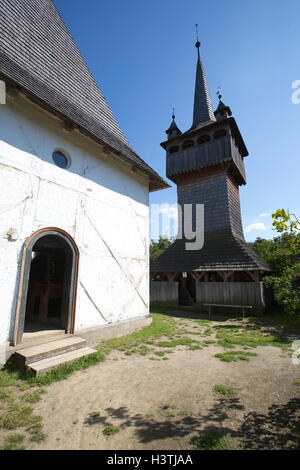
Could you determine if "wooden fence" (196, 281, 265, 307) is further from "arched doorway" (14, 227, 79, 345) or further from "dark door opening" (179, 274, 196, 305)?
"arched doorway" (14, 227, 79, 345)

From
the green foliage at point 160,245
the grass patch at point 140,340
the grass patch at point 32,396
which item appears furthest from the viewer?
the green foliage at point 160,245

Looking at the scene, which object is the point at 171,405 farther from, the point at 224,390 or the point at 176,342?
the point at 176,342

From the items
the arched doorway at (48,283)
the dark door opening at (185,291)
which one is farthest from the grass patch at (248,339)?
the dark door opening at (185,291)

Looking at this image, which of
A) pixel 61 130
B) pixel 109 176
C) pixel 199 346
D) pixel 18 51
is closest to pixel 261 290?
pixel 199 346

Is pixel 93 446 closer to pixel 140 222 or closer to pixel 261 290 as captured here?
pixel 140 222

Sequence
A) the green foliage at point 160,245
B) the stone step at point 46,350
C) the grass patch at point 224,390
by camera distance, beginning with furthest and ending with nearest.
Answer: the green foliage at point 160,245
the stone step at point 46,350
the grass patch at point 224,390

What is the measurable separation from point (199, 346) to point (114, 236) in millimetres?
4240

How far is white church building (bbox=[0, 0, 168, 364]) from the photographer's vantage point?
4.74 metres

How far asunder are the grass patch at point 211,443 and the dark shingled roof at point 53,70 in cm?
682


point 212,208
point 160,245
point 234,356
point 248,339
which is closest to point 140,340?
point 234,356

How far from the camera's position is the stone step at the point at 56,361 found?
402 cm

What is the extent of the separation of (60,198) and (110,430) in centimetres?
495

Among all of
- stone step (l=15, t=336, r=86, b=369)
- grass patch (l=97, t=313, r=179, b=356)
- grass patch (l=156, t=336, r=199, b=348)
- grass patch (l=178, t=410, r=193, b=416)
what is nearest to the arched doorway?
stone step (l=15, t=336, r=86, b=369)

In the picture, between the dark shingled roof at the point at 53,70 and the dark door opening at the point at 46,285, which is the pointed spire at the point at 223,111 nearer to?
the dark shingled roof at the point at 53,70
